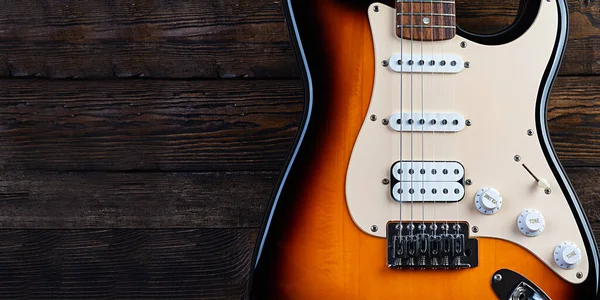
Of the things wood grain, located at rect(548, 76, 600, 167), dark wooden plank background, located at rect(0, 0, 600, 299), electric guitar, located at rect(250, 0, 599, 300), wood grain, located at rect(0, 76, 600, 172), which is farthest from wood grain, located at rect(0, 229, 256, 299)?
wood grain, located at rect(548, 76, 600, 167)

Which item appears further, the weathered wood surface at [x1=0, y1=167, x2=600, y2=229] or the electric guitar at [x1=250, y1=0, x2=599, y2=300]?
the weathered wood surface at [x1=0, y1=167, x2=600, y2=229]

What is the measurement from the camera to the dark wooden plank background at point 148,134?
38.5 inches

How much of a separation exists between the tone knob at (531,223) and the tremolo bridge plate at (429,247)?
0.07 meters

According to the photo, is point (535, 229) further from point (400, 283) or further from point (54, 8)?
A: point (54, 8)

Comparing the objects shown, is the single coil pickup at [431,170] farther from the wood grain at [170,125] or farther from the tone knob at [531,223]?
the wood grain at [170,125]

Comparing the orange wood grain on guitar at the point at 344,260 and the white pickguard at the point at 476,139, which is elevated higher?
the white pickguard at the point at 476,139

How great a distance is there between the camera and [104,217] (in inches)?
38.7

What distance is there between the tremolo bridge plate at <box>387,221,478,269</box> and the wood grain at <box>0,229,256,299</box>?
359 millimetres

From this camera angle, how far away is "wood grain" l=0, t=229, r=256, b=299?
974mm

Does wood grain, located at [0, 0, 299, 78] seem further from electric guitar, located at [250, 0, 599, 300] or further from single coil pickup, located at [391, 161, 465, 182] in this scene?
single coil pickup, located at [391, 161, 465, 182]

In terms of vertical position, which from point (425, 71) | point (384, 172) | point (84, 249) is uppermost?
point (425, 71)

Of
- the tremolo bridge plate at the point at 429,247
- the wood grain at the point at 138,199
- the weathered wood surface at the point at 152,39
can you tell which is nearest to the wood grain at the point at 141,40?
the weathered wood surface at the point at 152,39

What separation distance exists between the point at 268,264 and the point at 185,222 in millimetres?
338

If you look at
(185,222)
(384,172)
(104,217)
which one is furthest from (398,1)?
(104,217)
